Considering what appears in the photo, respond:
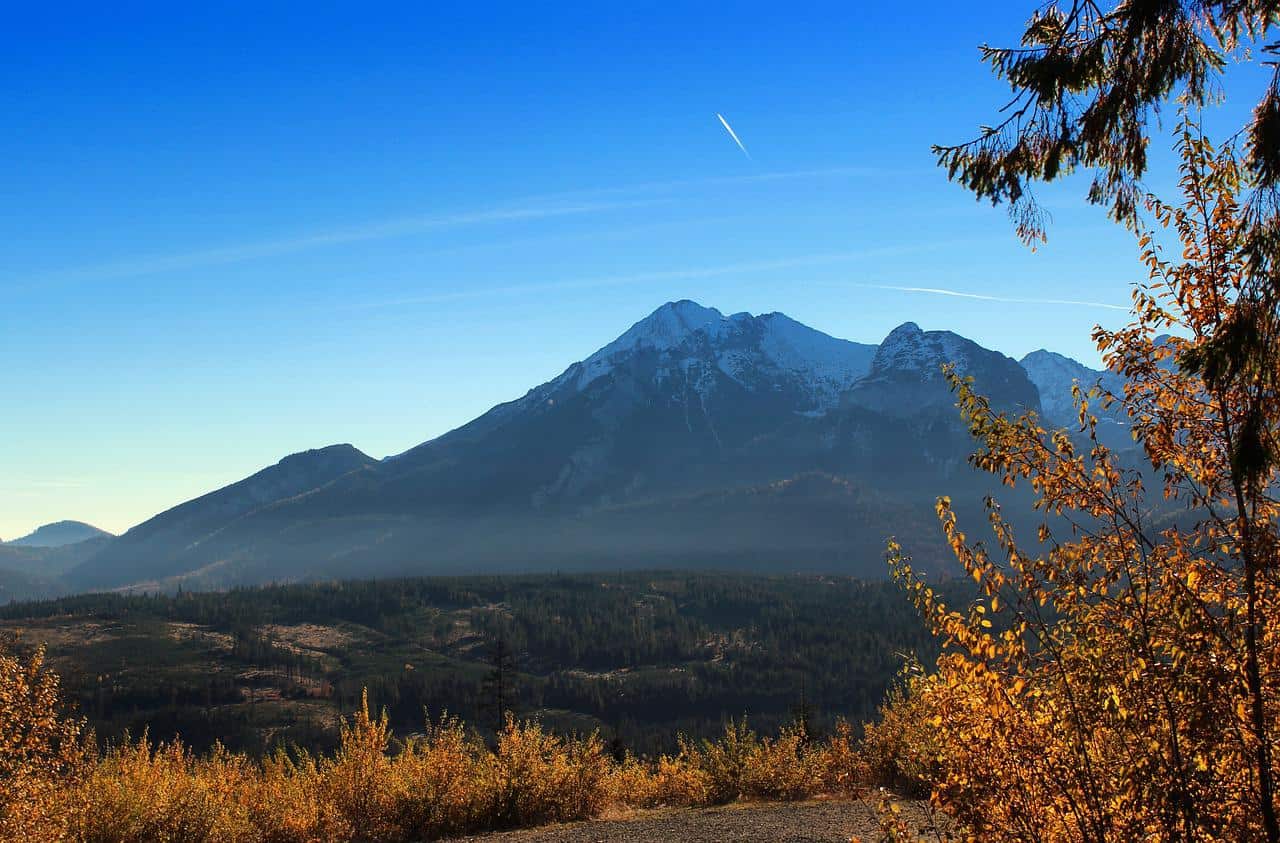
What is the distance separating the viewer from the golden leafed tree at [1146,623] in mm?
5695

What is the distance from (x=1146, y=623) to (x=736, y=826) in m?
17.9

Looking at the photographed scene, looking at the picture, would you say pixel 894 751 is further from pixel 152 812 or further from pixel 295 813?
pixel 152 812

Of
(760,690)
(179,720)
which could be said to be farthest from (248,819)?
(760,690)

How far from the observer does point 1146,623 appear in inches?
235

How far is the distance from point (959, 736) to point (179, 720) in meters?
153

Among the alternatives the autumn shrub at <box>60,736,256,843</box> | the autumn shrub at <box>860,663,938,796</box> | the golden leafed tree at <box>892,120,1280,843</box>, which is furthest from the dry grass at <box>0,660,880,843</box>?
the golden leafed tree at <box>892,120,1280,843</box>

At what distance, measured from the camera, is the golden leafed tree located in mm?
5695

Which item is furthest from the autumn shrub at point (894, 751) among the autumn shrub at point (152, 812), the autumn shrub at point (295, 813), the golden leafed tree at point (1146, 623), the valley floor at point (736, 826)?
the golden leafed tree at point (1146, 623)

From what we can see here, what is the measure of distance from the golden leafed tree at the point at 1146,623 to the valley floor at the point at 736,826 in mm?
13392

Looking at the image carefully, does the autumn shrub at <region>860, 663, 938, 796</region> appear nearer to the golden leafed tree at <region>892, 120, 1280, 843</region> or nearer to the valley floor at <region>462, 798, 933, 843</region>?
the valley floor at <region>462, 798, 933, 843</region>

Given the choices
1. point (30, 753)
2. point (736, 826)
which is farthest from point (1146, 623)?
point (30, 753)

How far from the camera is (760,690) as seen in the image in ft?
566

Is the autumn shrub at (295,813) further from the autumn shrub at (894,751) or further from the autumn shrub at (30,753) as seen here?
the autumn shrub at (894,751)

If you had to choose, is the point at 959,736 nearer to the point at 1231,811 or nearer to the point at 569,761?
the point at 1231,811
